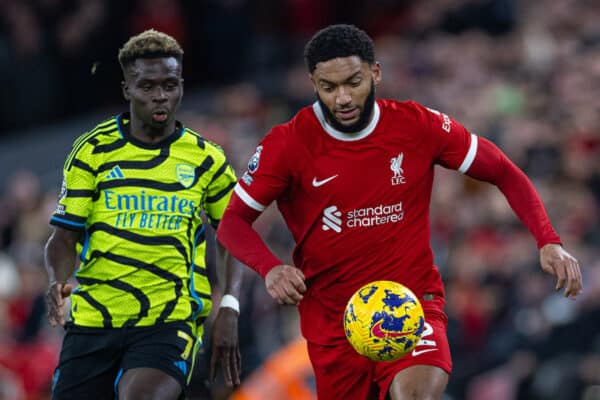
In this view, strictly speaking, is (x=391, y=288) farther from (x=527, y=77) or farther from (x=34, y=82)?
(x=34, y=82)

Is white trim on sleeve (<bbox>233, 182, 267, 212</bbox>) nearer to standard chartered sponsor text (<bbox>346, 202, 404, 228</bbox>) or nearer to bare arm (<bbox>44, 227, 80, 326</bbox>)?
standard chartered sponsor text (<bbox>346, 202, 404, 228</bbox>)

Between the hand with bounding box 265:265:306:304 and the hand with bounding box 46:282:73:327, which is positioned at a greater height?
the hand with bounding box 265:265:306:304

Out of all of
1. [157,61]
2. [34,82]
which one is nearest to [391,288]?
[157,61]

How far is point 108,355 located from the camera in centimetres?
708

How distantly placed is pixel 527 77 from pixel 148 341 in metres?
8.09

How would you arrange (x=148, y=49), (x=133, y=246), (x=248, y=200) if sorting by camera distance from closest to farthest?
A: (x=248, y=200) → (x=133, y=246) → (x=148, y=49)

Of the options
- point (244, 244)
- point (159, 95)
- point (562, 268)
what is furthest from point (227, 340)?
point (562, 268)

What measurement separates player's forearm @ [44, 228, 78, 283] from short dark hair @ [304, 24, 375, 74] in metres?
1.63

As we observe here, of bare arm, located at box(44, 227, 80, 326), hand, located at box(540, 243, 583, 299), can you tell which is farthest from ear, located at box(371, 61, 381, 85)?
bare arm, located at box(44, 227, 80, 326)

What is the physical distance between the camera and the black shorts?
702 centimetres

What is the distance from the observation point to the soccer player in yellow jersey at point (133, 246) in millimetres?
7074

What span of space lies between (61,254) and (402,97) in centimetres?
813

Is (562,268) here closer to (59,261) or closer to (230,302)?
(230,302)

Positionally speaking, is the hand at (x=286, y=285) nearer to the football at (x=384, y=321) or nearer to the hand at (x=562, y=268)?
the football at (x=384, y=321)
